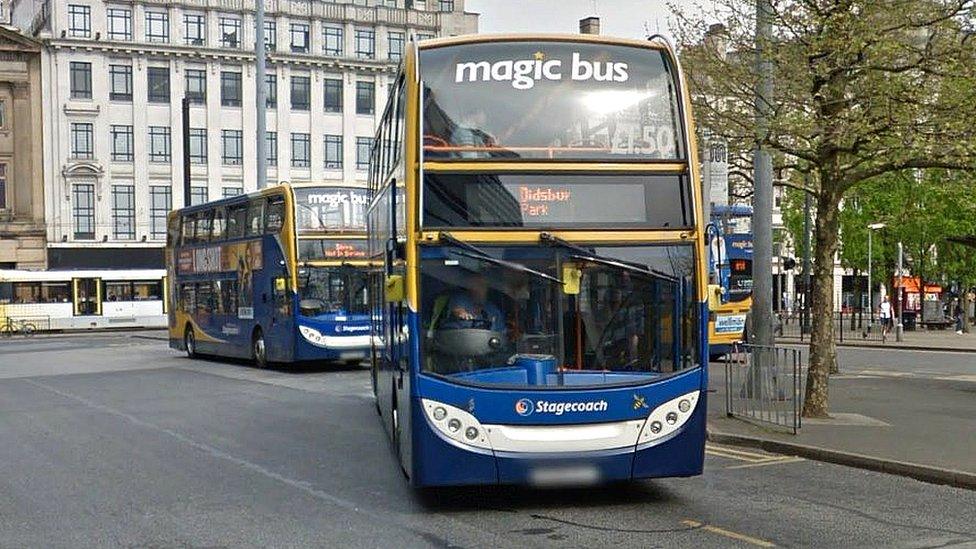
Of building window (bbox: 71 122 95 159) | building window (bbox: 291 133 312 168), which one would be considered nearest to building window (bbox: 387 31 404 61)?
building window (bbox: 291 133 312 168)

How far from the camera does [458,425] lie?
28.6 ft

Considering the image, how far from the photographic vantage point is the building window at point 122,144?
6088 cm

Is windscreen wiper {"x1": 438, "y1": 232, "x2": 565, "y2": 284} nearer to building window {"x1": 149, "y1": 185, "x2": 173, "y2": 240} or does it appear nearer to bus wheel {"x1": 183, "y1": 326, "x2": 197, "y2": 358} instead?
bus wheel {"x1": 183, "y1": 326, "x2": 197, "y2": 358}

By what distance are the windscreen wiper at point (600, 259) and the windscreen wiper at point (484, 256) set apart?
260 mm

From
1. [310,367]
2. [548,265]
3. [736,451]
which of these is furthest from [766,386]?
[310,367]

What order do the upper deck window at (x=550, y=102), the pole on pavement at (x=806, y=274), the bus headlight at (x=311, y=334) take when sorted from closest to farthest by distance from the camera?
1. the upper deck window at (x=550, y=102)
2. the bus headlight at (x=311, y=334)
3. the pole on pavement at (x=806, y=274)

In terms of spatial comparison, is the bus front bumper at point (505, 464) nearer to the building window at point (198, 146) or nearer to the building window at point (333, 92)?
the building window at point (198, 146)

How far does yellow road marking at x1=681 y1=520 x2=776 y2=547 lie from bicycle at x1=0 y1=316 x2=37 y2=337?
47802mm

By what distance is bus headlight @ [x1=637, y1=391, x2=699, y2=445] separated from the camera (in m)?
8.89

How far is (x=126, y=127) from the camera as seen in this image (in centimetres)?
6109

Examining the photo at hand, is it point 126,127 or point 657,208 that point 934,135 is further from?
point 126,127

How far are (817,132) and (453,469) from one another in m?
7.06

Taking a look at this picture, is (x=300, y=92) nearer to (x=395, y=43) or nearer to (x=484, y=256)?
(x=395, y=43)

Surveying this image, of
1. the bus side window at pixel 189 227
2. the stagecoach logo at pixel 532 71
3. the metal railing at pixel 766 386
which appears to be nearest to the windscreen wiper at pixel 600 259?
the stagecoach logo at pixel 532 71
